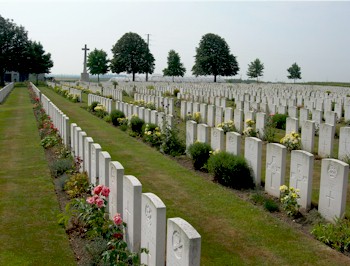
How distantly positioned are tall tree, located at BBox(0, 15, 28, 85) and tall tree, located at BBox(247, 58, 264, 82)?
4471cm

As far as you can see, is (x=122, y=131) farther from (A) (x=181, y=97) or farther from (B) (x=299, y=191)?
(A) (x=181, y=97)

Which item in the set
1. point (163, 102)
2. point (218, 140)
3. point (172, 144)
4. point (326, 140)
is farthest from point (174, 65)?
point (218, 140)

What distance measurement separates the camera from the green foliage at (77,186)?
772 cm

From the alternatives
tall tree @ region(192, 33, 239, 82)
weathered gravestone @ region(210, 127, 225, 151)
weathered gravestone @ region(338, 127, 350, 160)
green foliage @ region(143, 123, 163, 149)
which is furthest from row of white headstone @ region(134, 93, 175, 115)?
tall tree @ region(192, 33, 239, 82)

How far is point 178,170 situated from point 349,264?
5258 millimetres

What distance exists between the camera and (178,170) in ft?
32.8

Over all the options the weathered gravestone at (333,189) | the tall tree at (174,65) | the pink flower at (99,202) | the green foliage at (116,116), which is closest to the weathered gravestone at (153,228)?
the pink flower at (99,202)

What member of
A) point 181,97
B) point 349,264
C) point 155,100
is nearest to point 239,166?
point 349,264

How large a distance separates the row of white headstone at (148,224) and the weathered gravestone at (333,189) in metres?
2.79

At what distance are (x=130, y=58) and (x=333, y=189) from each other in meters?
74.4

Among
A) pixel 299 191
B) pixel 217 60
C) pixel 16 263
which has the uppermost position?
pixel 217 60

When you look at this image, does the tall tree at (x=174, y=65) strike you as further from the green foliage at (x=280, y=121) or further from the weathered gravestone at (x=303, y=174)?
the weathered gravestone at (x=303, y=174)

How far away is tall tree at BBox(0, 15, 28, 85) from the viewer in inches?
2448

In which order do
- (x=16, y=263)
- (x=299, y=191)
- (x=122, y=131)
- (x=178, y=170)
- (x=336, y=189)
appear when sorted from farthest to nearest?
(x=122, y=131) < (x=178, y=170) < (x=299, y=191) < (x=336, y=189) < (x=16, y=263)
